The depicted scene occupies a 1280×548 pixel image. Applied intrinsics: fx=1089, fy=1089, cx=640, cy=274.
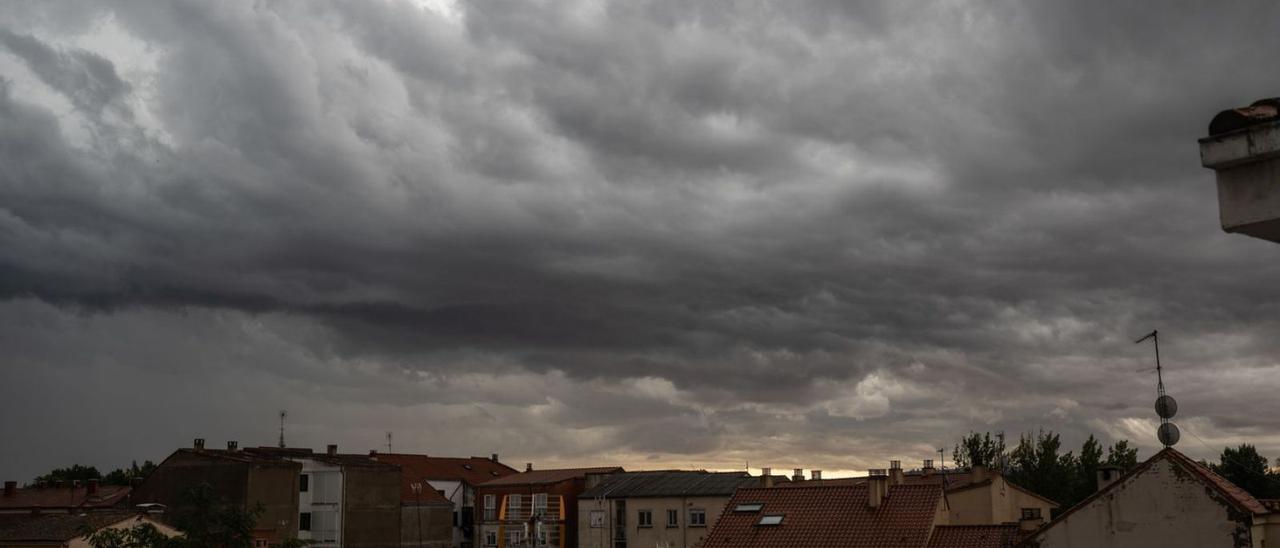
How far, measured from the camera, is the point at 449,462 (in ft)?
414

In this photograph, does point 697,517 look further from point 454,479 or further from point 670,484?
point 454,479

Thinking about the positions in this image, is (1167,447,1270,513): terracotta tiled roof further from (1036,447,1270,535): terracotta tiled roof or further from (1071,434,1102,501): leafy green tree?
(1071,434,1102,501): leafy green tree

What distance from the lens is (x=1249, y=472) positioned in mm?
93062

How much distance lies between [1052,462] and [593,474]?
38.4 meters

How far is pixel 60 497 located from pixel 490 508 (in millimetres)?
39962

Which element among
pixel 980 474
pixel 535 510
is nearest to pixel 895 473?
pixel 980 474

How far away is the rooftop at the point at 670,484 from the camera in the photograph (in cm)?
8256

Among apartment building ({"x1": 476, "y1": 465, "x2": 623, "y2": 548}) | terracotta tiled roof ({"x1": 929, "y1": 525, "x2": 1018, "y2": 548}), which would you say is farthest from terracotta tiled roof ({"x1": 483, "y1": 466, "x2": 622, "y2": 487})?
terracotta tiled roof ({"x1": 929, "y1": 525, "x2": 1018, "y2": 548})

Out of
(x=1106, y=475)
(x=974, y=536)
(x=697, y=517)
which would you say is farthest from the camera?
(x=697, y=517)

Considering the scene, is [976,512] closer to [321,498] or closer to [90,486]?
[321,498]

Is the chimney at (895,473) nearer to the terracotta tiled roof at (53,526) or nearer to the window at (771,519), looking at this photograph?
the window at (771,519)

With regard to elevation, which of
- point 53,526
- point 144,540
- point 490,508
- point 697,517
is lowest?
point 697,517

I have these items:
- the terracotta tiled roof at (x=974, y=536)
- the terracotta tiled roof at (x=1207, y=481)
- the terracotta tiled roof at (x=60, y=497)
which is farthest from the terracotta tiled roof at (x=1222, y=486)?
the terracotta tiled roof at (x=60, y=497)

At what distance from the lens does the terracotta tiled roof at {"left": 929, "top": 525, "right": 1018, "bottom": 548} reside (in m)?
45.4
